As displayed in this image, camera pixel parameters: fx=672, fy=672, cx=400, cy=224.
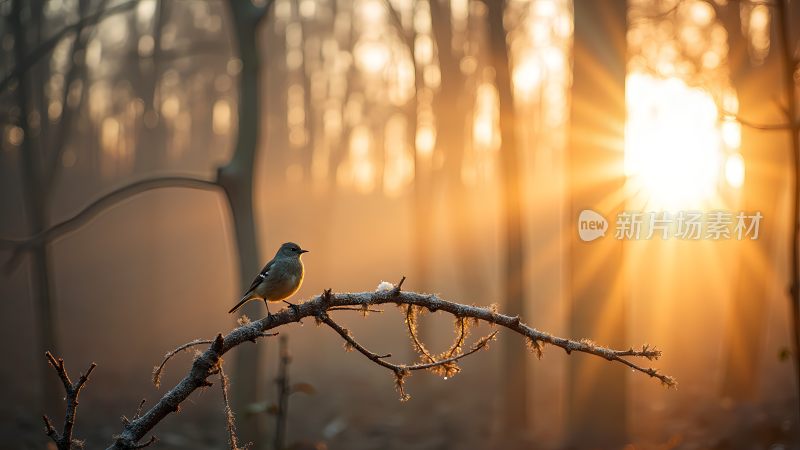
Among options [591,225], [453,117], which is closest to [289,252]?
[591,225]

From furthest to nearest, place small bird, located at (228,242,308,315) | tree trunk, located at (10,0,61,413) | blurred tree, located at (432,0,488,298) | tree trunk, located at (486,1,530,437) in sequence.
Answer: blurred tree, located at (432,0,488,298)
tree trunk, located at (10,0,61,413)
tree trunk, located at (486,1,530,437)
small bird, located at (228,242,308,315)

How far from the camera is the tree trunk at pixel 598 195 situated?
30.4 feet

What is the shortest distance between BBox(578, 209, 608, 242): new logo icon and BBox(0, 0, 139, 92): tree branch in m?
7.17

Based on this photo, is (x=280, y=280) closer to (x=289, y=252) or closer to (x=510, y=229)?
(x=289, y=252)

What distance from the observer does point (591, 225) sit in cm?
948

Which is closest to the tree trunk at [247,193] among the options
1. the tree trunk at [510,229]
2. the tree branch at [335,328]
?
the tree trunk at [510,229]

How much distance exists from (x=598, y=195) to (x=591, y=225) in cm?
49

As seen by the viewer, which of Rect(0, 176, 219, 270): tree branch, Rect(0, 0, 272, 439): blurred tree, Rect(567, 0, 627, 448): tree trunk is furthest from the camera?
Rect(567, 0, 627, 448): tree trunk

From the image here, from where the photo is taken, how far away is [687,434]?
10781 millimetres

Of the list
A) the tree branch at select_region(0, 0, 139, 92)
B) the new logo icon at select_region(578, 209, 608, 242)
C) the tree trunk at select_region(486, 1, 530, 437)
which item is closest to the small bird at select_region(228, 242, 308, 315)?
the tree branch at select_region(0, 0, 139, 92)

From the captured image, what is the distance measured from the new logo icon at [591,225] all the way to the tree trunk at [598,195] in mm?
70

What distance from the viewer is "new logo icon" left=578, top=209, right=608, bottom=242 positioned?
9.35 meters

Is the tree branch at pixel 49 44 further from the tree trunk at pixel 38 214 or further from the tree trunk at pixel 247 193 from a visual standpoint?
the tree trunk at pixel 38 214

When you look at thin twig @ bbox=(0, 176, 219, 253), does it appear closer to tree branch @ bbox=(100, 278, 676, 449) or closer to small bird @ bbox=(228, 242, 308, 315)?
small bird @ bbox=(228, 242, 308, 315)
